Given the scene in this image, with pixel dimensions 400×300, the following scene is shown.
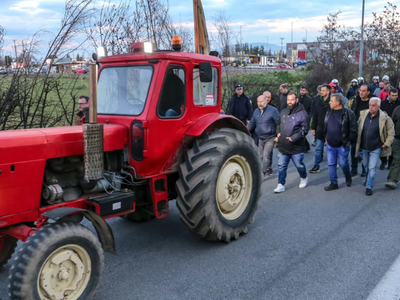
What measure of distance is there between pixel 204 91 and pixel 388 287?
2857 mm

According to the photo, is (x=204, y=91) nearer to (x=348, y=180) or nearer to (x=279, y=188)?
(x=279, y=188)

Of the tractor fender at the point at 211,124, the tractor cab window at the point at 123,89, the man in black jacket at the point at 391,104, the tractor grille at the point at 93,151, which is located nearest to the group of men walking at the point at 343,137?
the man in black jacket at the point at 391,104

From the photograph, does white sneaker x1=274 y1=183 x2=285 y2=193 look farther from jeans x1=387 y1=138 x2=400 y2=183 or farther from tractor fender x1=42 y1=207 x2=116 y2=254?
tractor fender x1=42 y1=207 x2=116 y2=254

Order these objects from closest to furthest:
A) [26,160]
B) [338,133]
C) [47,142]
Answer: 1. [26,160]
2. [47,142]
3. [338,133]

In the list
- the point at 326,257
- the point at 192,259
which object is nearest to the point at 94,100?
the point at 192,259

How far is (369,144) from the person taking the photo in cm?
720

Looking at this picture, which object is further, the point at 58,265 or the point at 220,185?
the point at 220,185

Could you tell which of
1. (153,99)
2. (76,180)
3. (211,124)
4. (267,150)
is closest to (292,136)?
(267,150)

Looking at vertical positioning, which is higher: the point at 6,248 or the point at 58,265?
the point at 58,265

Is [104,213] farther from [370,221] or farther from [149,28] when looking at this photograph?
[149,28]

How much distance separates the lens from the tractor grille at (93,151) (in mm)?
3760

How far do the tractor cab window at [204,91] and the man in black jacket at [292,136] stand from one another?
2.46 meters

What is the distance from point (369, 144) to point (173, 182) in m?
4.02

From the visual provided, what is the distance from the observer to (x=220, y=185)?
4.94 m
